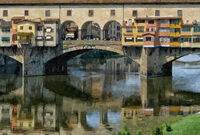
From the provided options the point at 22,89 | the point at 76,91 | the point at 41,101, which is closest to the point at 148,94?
the point at 76,91

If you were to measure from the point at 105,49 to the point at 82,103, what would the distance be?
23289mm

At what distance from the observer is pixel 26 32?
229 feet

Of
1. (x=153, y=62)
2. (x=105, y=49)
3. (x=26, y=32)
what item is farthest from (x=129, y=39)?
(x=26, y=32)

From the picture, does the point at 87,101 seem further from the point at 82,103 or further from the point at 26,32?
the point at 26,32

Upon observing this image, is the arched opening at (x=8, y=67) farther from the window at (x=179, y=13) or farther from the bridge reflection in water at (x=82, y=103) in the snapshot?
the window at (x=179, y=13)

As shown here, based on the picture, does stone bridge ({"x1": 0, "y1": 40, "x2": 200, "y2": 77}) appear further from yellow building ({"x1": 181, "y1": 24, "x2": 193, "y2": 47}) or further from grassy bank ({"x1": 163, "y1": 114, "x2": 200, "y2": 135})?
grassy bank ({"x1": 163, "y1": 114, "x2": 200, "y2": 135})

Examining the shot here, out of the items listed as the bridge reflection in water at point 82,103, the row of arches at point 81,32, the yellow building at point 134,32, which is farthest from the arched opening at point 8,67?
the yellow building at point 134,32

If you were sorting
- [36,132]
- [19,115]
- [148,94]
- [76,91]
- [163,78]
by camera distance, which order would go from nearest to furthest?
[36,132]
[19,115]
[148,94]
[76,91]
[163,78]

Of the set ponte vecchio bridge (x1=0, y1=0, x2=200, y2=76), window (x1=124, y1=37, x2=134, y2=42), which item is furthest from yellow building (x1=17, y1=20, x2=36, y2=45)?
window (x1=124, y1=37, x2=134, y2=42)

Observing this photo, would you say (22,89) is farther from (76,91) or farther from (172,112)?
(172,112)

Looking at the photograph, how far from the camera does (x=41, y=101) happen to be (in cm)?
4959

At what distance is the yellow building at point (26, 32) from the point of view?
69.5 m

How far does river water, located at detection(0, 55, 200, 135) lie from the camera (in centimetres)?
3775

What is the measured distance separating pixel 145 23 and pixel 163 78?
10.2 metres
